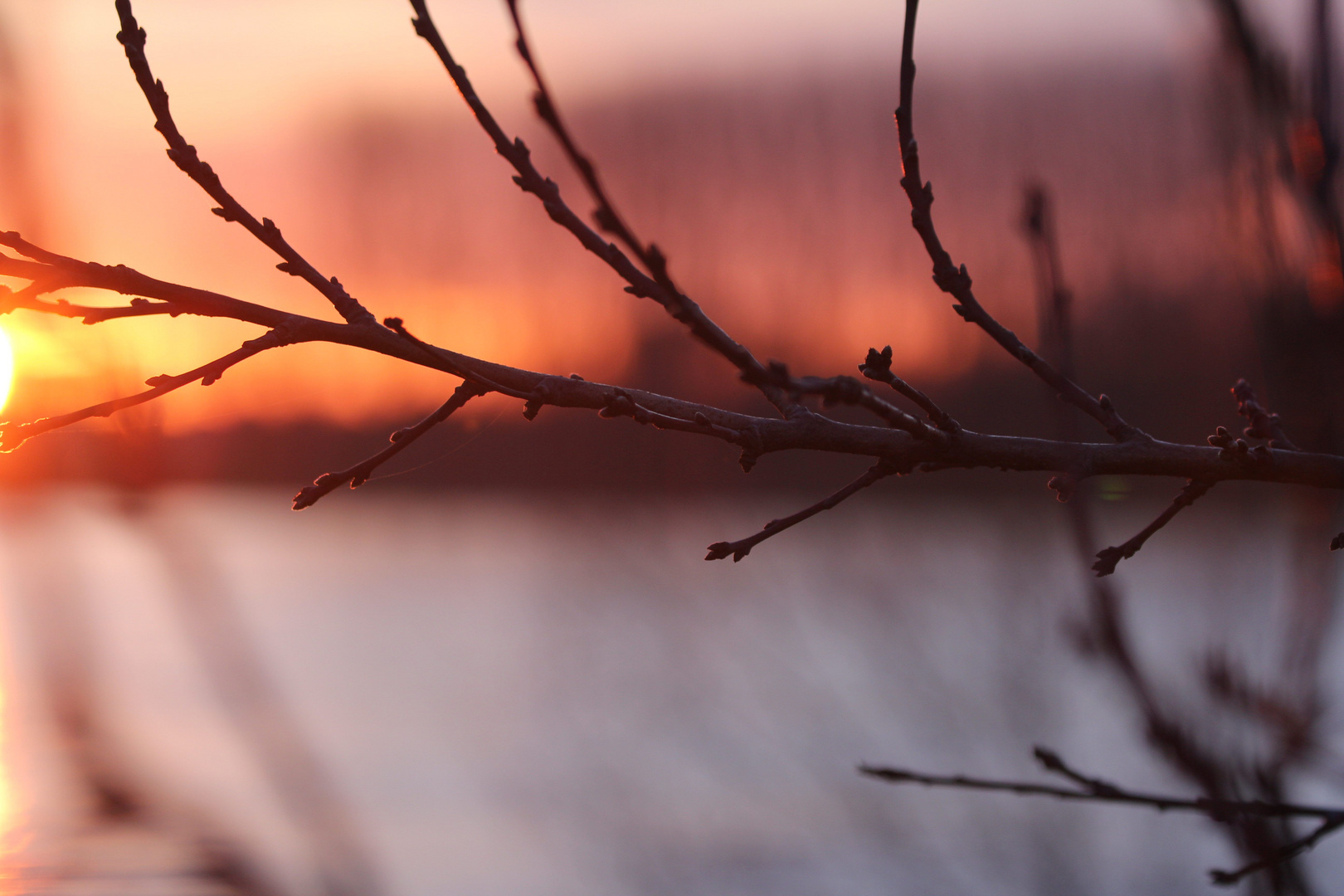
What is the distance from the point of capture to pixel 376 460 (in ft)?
4.05

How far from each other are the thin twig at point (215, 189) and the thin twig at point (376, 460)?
139 millimetres

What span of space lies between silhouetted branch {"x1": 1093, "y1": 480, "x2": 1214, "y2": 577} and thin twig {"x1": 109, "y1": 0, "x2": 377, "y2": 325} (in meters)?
1.04

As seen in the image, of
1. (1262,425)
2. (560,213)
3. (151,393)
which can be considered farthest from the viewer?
(1262,425)

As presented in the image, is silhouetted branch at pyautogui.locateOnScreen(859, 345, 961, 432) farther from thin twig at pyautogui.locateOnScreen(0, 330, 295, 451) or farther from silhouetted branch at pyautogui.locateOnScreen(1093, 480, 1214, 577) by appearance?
thin twig at pyautogui.locateOnScreen(0, 330, 295, 451)

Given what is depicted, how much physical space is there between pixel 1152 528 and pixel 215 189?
4.26 feet

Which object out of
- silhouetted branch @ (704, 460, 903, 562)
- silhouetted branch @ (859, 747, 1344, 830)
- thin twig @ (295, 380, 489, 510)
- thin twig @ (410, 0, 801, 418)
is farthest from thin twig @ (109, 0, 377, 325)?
silhouetted branch @ (859, 747, 1344, 830)

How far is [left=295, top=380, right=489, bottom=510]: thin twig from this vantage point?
122 cm

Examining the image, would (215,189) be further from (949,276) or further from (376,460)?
(949,276)

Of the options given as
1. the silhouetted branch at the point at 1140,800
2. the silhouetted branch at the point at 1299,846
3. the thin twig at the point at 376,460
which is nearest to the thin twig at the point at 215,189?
the thin twig at the point at 376,460

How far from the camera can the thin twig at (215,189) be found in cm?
117

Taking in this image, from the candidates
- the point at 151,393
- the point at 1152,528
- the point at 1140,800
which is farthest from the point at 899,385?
the point at 151,393

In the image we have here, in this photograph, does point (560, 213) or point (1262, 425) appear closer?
point (560, 213)

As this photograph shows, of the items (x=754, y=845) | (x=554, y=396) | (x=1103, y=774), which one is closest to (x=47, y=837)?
(x=554, y=396)

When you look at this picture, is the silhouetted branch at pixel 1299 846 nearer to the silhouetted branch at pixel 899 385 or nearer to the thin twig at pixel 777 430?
the thin twig at pixel 777 430
